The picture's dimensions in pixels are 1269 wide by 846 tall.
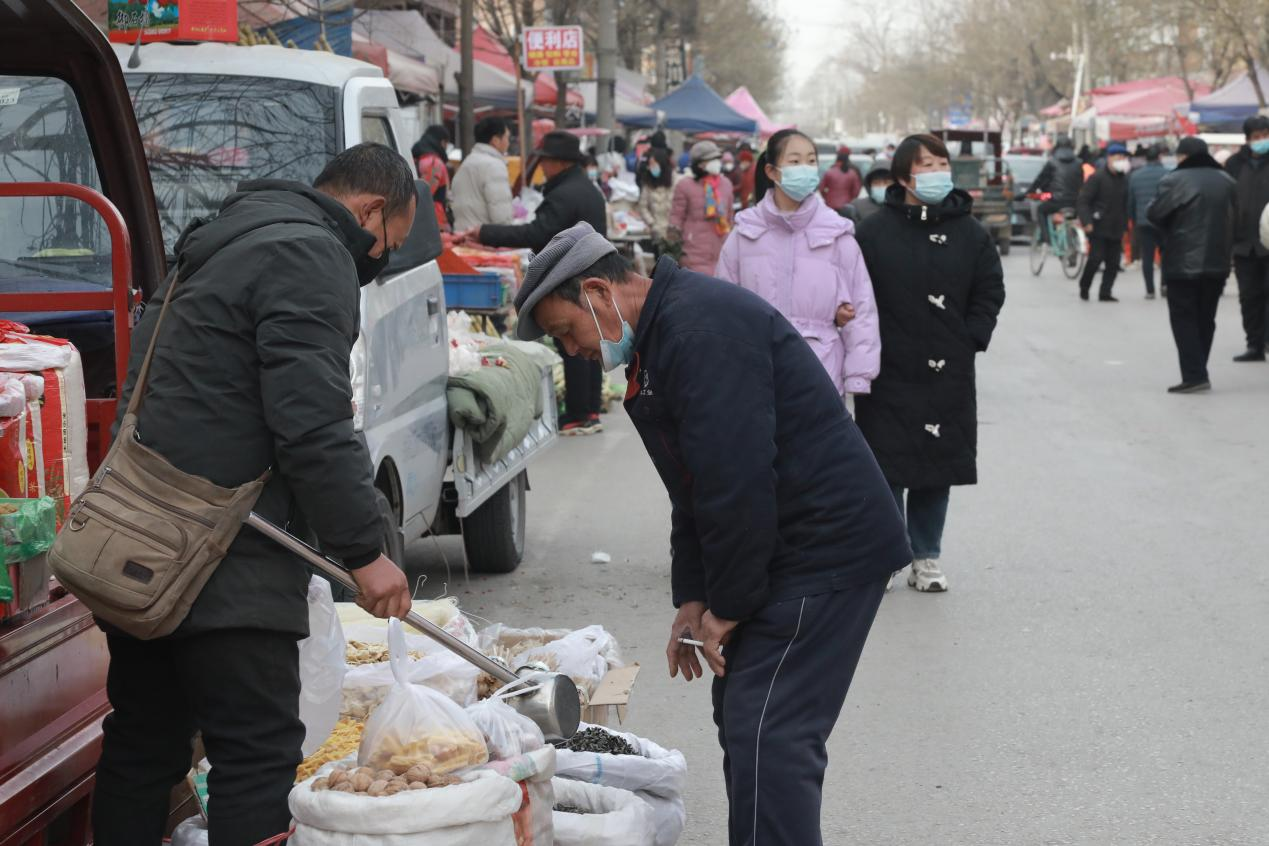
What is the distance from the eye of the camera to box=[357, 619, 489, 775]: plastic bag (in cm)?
367

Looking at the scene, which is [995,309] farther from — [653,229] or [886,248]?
[653,229]

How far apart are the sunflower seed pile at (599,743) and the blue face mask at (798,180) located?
300 centimetres

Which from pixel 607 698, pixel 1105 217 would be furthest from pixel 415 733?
pixel 1105 217

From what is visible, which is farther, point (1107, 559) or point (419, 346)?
point (1107, 559)

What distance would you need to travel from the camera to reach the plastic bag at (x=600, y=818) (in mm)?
3971

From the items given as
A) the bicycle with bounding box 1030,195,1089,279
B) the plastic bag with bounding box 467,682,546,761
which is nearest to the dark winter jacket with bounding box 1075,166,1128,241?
the bicycle with bounding box 1030,195,1089,279

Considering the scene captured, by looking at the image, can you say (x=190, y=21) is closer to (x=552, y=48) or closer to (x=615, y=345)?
(x=615, y=345)

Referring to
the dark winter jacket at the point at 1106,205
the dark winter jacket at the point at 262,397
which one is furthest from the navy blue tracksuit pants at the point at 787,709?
the dark winter jacket at the point at 1106,205

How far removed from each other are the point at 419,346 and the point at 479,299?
229 cm

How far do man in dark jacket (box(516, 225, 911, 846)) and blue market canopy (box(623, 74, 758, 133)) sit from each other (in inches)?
1360

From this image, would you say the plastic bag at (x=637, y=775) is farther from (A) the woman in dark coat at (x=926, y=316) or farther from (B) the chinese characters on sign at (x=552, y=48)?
(B) the chinese characters on sign at (x=552, y=48)

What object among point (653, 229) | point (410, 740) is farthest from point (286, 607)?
point (653, 229)

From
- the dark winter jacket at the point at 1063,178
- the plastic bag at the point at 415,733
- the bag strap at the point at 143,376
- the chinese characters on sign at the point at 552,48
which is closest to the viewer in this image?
the bag strap at the point at 143,376

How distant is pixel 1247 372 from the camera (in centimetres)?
1482
